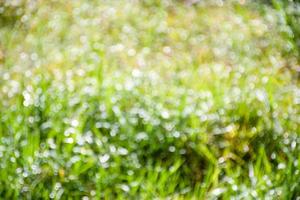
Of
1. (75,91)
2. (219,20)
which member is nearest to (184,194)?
(75,91)

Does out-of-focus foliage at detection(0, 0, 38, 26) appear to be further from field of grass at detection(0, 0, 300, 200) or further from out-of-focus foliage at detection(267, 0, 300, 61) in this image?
out-of-focus foliage at detection(267, 0, 300, 61)

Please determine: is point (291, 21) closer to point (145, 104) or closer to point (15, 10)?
point (145, 104)

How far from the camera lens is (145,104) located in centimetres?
367

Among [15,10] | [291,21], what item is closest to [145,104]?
[291,21]

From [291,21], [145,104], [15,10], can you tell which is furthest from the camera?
[15,10]

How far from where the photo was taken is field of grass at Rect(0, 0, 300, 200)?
322 cm

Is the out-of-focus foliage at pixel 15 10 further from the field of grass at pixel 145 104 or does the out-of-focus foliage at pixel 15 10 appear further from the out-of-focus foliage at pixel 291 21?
the out-of-focus foliage at pixel 291 21

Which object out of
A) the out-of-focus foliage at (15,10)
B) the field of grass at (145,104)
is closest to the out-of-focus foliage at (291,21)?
the field of grass at (145,104)

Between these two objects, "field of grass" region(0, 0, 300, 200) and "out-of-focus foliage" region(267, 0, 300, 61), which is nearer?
"field of grass" region(0, 0, 300, 200)

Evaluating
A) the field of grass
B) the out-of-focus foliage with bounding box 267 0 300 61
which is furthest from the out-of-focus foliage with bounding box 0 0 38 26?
the out-of-focus foliage with bounding box 267 0 300 61

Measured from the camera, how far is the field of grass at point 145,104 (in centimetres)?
322

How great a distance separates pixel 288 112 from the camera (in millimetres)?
3666

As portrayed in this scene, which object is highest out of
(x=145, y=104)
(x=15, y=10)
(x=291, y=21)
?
(x=145, y=104)

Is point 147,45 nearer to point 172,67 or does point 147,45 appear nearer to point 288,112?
point 172,67
